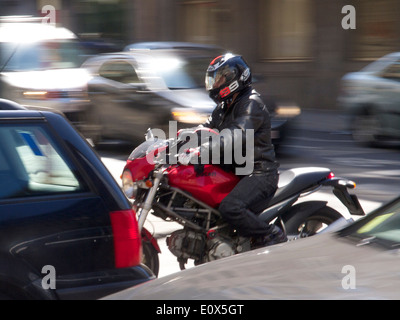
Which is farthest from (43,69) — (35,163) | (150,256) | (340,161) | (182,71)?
(35,163)

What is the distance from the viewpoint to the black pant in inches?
199

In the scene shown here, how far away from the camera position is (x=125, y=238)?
3.76m

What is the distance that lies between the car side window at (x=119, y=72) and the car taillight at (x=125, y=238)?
8228 millimetres

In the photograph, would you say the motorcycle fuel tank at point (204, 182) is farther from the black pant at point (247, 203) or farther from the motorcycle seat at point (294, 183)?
the motorcycle seat at point (294, 183)

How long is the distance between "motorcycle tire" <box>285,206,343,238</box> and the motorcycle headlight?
1.08 m

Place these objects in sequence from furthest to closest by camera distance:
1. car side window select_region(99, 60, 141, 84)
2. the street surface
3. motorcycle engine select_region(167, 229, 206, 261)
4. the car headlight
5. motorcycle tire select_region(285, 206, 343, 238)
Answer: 1. car side window select_region(99, 60, 141, 84)
2. the car headlight
3. the street surface
4. motorcycle tire select_region(285, 206, 343, 238)
5. motorcycle engine select_region(167, 229, 206, 261)

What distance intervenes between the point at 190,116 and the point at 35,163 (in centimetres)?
716

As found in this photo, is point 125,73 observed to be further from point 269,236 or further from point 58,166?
point 58,166

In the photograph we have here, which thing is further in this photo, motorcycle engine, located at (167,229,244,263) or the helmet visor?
the helmet visor

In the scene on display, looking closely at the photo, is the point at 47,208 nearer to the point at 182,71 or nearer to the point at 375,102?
the point at 182,71

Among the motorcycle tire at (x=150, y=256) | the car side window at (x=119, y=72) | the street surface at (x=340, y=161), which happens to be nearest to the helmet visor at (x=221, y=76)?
the motorcycle tire at (x=150, y=256)

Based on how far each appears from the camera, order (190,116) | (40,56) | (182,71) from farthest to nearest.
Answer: (40,56)
(182,71)
(190,116)

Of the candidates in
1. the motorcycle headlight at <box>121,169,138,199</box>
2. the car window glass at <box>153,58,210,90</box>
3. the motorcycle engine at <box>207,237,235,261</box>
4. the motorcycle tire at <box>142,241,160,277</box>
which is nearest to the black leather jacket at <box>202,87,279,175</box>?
the motorcycle engine at <box>207,237,235,261</box>

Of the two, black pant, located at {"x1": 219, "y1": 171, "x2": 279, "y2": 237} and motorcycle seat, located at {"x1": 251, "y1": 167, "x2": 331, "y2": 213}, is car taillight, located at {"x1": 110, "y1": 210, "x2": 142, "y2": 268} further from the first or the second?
motorcycle seat, located at {"x1": 251, "y1": 167, "x2": 331, "y2": 213}
